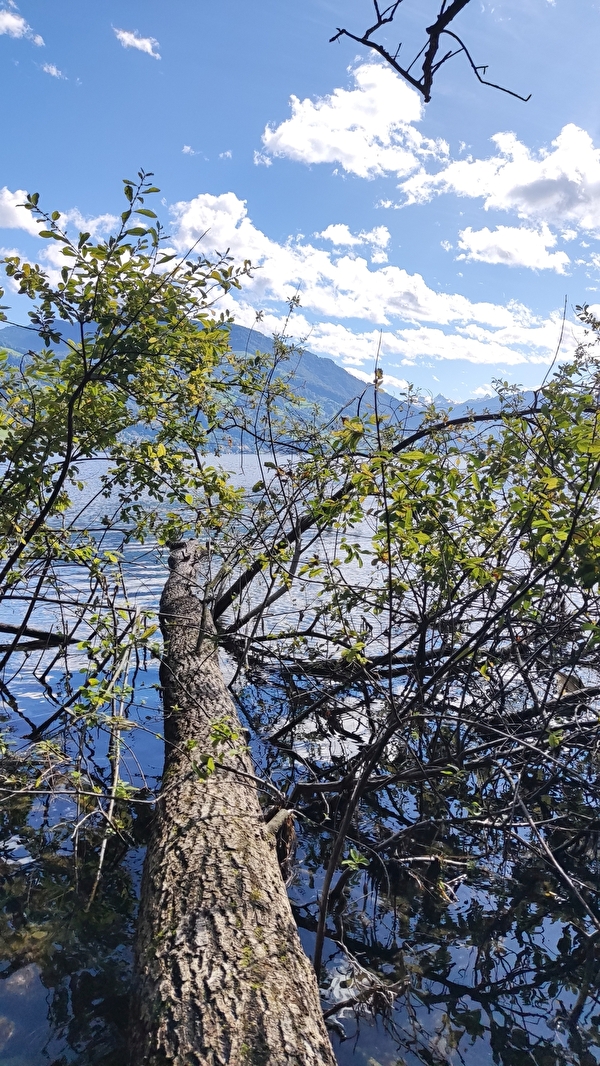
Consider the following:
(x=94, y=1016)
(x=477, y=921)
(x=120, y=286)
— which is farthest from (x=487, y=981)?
(x=120, y=286)

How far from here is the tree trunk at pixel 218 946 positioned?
2.50 m

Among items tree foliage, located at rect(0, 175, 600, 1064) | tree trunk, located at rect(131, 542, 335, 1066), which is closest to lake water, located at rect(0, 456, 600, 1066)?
tree foliage, located at rect(0, 175, 600, 1064)

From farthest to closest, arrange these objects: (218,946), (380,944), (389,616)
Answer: (380,944)
(389,616)
(218,946)

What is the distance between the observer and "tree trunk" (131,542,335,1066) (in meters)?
2.50

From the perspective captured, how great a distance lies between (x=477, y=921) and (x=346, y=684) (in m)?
2.19


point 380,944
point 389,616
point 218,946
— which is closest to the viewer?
point 218,946

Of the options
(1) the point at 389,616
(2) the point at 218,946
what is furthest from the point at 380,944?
(1) the point at 389,616

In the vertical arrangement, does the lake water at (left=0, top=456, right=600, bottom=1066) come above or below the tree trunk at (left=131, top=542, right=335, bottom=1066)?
below

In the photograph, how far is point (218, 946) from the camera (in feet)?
9.62

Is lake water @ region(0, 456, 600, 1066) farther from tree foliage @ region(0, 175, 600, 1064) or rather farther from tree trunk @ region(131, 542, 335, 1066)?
tree trunk @ region(131, 542, 335, 1066)

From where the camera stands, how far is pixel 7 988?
3.50m

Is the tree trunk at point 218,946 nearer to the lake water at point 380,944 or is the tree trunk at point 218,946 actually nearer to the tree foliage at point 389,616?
the tree foliage at point 389,616

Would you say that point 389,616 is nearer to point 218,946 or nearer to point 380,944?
point 218,946

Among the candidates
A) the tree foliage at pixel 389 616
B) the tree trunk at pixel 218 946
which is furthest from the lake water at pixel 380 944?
the tree trunk at pixel 218 946
